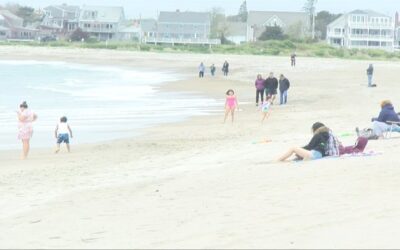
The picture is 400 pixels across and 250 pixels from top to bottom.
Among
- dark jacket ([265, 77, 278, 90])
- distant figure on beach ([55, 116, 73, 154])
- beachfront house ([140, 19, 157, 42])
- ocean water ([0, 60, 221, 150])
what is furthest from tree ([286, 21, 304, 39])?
distant figure on beach ([55, 116, 73, 154])

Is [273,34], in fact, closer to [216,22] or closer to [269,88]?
[216,22]

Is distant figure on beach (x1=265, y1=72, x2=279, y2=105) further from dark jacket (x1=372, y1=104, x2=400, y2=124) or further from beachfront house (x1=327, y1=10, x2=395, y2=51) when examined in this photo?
beachfront house (x1=327, y1=10, x2=395, y2=51)

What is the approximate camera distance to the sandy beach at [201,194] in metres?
7.20

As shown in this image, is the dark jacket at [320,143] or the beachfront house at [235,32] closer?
the dark jacket at [320,143]

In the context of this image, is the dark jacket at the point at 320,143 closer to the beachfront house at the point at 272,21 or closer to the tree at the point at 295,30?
the tree at the point at 295,30

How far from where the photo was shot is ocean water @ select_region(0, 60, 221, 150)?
20812mm

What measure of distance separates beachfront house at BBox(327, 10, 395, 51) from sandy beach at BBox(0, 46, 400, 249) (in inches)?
3945

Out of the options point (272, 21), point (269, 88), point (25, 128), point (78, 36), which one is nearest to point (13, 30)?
point (78, 36)

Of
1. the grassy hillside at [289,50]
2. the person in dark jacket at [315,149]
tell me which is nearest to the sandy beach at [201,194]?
the person in dark jacket at [315,149]

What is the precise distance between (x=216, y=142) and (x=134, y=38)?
12073 cm

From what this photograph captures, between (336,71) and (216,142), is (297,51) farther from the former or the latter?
(216,142)

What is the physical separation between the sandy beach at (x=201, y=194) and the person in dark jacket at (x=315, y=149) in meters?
0.43

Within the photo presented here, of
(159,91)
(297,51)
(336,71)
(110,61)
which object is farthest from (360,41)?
(159,91)

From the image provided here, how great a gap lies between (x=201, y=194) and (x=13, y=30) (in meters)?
130
